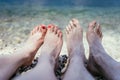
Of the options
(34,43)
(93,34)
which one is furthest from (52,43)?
(93,34)

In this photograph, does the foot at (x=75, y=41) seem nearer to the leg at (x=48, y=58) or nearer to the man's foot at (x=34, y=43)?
the leg at (x=48, y=58)

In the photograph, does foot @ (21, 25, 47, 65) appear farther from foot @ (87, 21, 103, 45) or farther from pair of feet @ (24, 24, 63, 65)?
foot @ (87, 21, 103, 45)

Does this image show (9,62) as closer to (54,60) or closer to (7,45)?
(54,60)

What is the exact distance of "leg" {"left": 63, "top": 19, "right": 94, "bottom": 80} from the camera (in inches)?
70.7

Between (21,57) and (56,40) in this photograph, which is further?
(56,40)

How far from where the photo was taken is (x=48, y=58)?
2000 millimetres

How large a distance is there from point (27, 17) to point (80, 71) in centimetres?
218

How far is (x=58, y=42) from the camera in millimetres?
2301

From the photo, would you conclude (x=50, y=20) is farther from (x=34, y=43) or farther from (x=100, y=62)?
(x=100, y=62)

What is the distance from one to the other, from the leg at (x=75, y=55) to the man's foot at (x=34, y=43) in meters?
0.24

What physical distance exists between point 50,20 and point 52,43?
147 cm

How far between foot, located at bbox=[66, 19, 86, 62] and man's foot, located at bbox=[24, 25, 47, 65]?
0.79 ft

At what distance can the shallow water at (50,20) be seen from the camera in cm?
282

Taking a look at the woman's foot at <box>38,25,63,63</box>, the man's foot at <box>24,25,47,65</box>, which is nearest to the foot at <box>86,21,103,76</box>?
the woman's foot at <box>38,25,63,63</box>
